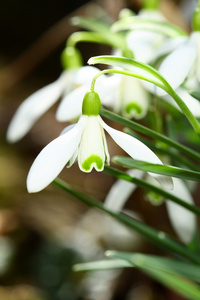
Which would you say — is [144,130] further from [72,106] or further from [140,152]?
[72,106]

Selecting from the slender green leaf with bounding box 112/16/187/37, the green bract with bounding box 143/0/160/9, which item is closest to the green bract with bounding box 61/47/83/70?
the slender green leaf with bounding box 112/16/187/37

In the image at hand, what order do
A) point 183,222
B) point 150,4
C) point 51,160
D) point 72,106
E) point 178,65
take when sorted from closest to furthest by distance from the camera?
point 51,160, point 178,65, point 72,106, point 183,222, point 150,4

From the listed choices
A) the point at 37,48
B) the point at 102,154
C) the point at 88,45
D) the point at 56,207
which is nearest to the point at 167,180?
the point at 102,154

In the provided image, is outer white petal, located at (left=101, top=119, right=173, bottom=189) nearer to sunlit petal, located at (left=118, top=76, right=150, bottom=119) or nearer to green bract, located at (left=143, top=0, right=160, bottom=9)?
sunlit petal, located at (left=118, top=76, right=150, bottom=119)

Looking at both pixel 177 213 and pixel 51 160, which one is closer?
pixel 51 160

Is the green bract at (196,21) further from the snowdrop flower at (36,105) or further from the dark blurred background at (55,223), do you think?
the dark blurred background at (55,223)

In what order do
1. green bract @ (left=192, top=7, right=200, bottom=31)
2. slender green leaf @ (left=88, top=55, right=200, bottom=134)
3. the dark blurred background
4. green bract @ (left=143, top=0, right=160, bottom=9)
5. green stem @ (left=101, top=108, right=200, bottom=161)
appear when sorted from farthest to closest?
the dark blurred background → green bract @ (left=143, top=0, right=160, bottom=9) → green bract @ (left=192, top=7, right=200, bottom=31) → green stem @ (left=101, top=108, right=200, bottom=161) → slender green leaf @ (left=88, top=55, right=200, bottom=134)

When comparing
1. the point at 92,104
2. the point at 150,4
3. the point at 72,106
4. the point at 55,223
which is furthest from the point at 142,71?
the point at 55,223

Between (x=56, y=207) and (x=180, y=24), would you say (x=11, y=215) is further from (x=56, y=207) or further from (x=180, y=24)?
(x=180, y=24)
